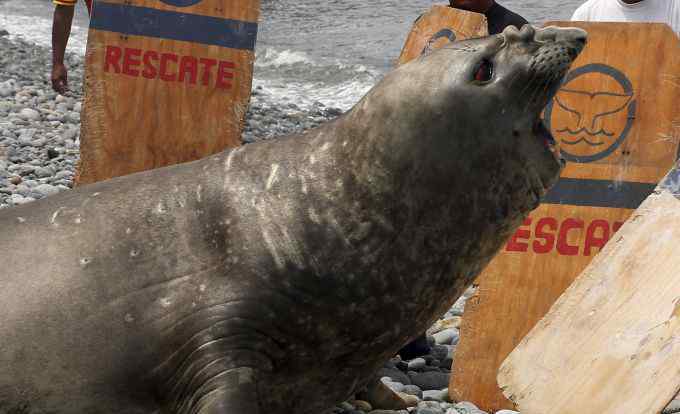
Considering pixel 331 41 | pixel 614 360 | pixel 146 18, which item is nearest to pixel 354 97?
pixel 331 41

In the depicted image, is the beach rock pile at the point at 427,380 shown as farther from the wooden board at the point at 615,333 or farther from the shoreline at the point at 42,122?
the shoreline at the point at 42,122

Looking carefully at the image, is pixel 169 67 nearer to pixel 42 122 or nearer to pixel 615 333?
pixel 615 333

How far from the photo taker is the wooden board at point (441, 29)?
199 inches

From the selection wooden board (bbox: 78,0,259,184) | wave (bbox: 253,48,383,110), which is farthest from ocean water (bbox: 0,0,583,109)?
wooden board (bbox: 78,0,259,184)

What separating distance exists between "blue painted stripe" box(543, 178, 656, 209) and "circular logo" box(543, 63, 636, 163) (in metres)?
0.12

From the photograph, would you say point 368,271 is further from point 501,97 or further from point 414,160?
point 501,97

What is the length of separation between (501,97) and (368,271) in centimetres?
67

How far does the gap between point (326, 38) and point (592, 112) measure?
21546 mm

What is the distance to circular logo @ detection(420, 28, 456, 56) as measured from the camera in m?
5.11

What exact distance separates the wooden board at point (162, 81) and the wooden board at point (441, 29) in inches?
51.9

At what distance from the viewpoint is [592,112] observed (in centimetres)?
454

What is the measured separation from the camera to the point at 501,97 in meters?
3.13

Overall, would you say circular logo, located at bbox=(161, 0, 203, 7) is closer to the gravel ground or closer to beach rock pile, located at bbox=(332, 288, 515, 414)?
the gravel ground

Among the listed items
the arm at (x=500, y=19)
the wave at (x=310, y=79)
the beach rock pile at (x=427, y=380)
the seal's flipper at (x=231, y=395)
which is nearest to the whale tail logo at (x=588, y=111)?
the beach rock pile at (x=427, y=380)
